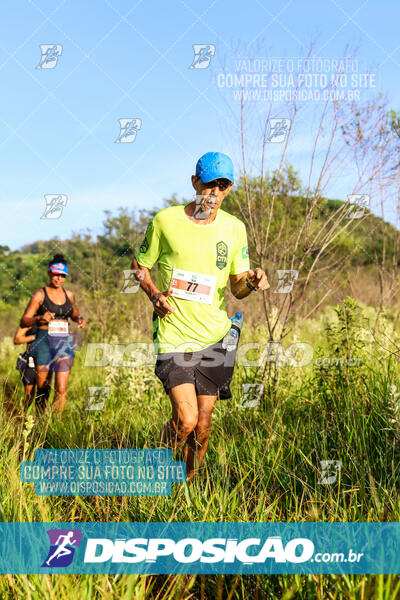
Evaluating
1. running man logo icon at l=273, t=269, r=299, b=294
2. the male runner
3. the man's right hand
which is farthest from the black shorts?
running man logo icon at l=273, t=269, r=299, b=294

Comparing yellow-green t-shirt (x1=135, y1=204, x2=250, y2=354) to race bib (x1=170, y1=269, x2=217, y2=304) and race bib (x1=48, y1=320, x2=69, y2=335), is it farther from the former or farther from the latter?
race bib (x1=48, y1=320, x2=69, y2=335)

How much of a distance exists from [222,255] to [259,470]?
1.39 m

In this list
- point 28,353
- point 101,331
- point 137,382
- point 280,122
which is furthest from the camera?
point 101,331

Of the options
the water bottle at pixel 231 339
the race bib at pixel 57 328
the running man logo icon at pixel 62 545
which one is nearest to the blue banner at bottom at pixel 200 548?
the running man logo icon at pixel 62 545

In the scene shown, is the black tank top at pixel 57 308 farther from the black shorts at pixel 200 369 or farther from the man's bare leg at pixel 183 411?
the man's bare leg at pixel 183 411

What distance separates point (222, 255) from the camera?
137 inches

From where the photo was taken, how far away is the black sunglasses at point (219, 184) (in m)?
3.31

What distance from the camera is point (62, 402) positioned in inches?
202

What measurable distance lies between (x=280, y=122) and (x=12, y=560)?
370cm

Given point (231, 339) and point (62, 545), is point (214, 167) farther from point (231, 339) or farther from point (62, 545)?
point (62, 545)

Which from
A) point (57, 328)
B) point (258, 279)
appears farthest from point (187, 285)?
point (57, 328)

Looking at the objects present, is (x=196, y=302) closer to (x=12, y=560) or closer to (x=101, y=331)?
(x=12, y=560)

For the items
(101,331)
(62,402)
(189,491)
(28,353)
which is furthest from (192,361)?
(101,331)

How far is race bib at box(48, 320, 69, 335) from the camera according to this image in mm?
5773
